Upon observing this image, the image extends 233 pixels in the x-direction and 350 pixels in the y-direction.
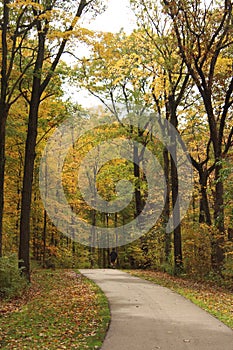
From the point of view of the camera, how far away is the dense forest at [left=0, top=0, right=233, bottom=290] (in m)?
15.8

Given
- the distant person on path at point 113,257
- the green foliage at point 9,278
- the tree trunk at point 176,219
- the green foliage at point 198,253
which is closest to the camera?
the green foliage at point 9,278

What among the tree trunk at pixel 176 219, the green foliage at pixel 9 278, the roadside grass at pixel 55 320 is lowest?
the roadside grass at pixel 55 320

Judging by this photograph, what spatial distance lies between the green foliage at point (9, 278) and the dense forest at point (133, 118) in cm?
14

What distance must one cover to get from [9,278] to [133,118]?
1716 centimetres

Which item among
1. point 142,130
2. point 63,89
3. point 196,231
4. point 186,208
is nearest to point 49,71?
point 63,89

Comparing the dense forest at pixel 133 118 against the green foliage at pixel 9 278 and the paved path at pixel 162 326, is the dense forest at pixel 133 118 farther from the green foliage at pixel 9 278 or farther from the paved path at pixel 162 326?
the paved path at pixel 162 326

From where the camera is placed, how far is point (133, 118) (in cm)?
2827

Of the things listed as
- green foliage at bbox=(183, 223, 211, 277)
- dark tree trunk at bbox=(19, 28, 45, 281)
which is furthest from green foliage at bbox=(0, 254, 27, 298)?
green foliage at bbox=(183, 223, 211, 277)

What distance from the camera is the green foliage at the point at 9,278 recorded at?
42.4 ft

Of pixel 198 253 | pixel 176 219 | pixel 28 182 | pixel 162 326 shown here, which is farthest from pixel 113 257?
pixel 162 326

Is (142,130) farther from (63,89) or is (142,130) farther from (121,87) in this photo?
(63,89)

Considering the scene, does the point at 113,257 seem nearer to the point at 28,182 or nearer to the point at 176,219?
the point at 176,219

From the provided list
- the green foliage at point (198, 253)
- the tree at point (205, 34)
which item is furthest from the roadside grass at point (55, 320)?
the green foliage at point (198, 253)

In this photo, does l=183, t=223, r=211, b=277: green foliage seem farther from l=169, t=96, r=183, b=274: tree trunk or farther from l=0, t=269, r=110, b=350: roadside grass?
l=0, t=269, r=110, b=350: roadside grass
